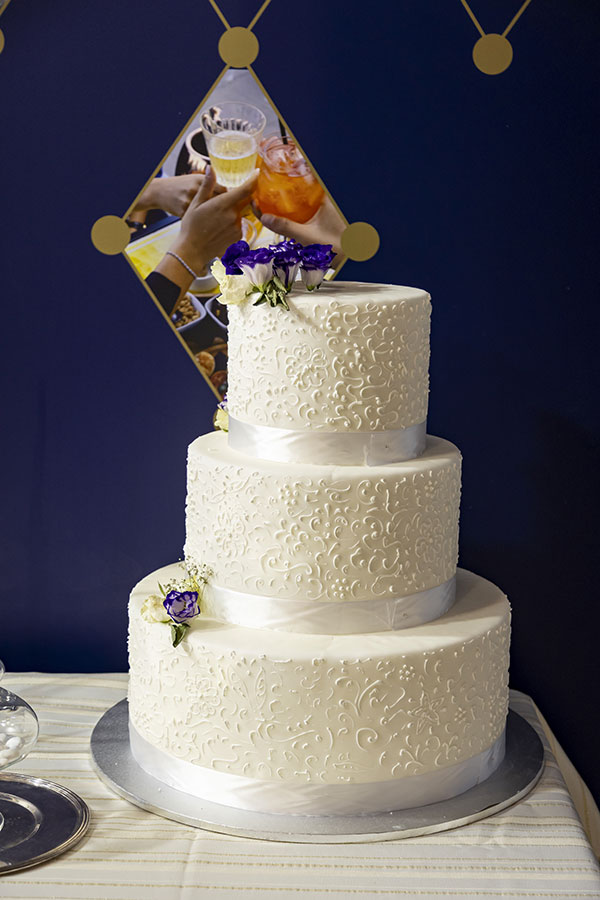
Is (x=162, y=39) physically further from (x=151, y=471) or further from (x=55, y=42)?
(x=151, y=471)

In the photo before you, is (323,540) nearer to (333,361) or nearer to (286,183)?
(333,361)

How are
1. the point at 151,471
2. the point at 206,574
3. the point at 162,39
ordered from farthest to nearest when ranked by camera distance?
the point at 151,471, the point at 162,39, the point at 206,574

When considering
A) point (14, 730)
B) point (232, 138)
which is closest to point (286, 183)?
point (232, 138)

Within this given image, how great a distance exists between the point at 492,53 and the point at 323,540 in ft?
5.24

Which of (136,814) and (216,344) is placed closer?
(136,814)

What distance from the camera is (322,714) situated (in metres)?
2.28

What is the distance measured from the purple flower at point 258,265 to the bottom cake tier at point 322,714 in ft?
2.71

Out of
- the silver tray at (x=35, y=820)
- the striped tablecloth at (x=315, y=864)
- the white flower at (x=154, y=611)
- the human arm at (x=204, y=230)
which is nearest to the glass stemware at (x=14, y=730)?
the silver tray at (x=35, y=820)

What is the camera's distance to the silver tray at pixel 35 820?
7.22ft

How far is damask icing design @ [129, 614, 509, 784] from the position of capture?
89.7 inches

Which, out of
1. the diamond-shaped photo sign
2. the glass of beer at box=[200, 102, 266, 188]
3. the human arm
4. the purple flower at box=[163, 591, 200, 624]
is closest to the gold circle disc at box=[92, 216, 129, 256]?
the diamond-shaped photo sign

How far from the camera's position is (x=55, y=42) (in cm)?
298

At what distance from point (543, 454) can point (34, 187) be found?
1.77 metres

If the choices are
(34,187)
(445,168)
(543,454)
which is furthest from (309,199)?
(543,454)
